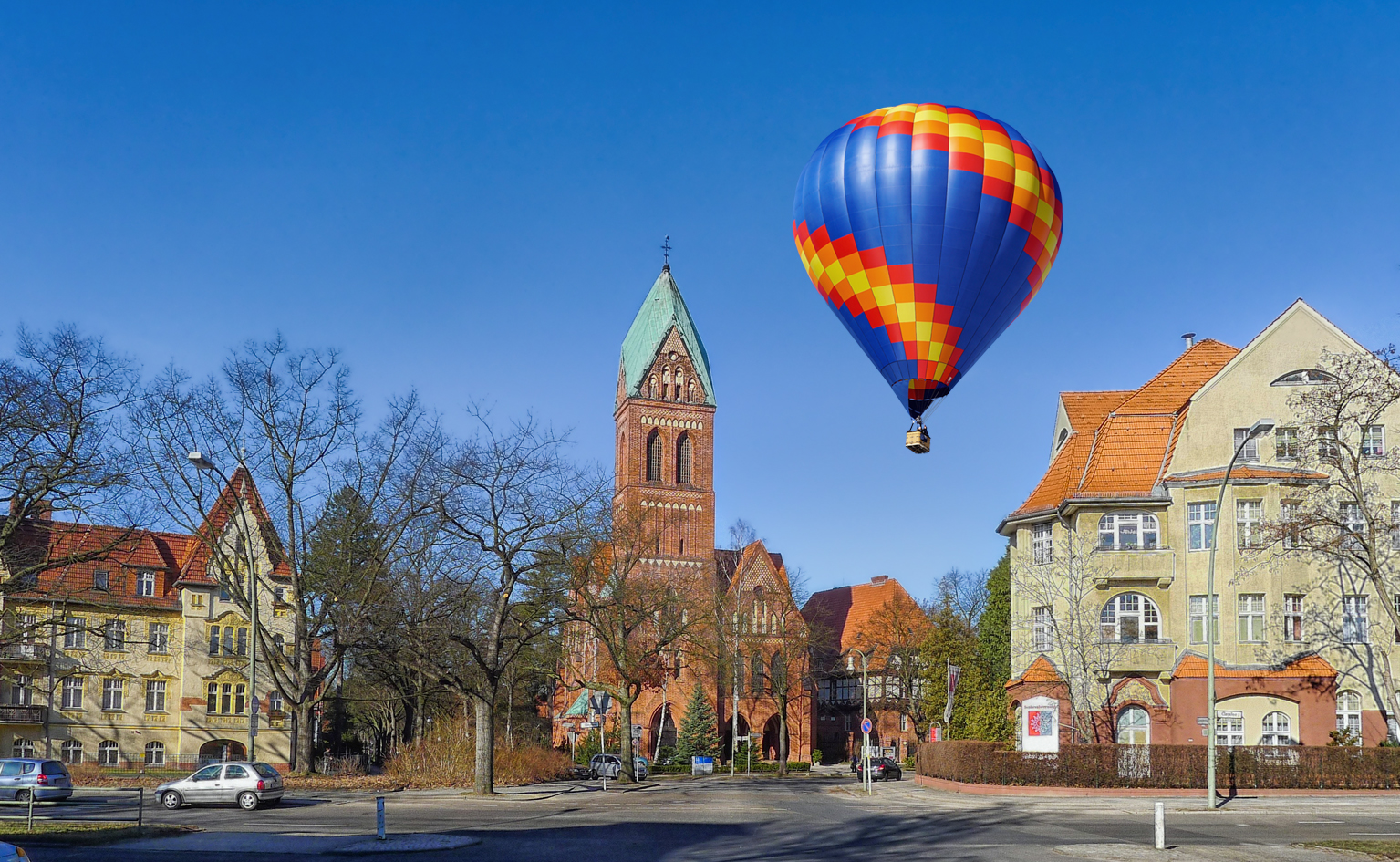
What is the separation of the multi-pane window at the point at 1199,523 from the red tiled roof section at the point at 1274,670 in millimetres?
3743

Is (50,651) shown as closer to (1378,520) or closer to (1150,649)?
(1150,649)

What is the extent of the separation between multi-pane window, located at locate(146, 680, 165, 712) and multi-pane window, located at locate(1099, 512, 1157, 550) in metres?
41.4

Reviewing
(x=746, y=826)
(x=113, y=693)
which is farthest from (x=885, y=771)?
(x=113, y=693)

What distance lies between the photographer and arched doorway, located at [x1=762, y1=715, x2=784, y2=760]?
87.9 meters

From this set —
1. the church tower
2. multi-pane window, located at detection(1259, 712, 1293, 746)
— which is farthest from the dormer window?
the church tower

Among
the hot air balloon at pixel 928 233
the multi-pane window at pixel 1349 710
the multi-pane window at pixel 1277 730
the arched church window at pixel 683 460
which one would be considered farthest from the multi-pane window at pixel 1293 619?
the arched church window at pixel 683 460

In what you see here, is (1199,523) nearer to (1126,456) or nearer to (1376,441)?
(1126,456)

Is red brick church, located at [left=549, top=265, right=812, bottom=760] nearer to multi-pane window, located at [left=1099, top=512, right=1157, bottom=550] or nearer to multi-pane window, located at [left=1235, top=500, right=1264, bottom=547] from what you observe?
multi-pane window, located at [left=1099, top=512, right=1157, bottom=550]

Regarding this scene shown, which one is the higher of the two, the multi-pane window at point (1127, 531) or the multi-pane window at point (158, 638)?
the multi-pane window at point (1127, 531)

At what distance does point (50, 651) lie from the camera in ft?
177

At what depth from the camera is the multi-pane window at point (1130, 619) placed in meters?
42.8

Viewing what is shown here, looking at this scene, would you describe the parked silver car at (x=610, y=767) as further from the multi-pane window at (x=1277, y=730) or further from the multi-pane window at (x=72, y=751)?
the multi-pane window at (x=1277, y=730)

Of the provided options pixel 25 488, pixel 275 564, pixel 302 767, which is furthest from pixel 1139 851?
pixel 275 564

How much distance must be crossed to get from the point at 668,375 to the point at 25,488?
6172 cm
